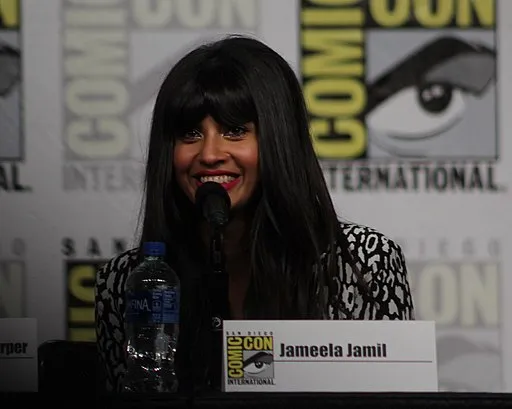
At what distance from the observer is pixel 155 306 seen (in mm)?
1589

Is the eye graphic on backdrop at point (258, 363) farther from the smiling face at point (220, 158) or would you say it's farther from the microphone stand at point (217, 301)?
the smiling face at point (220, 158)

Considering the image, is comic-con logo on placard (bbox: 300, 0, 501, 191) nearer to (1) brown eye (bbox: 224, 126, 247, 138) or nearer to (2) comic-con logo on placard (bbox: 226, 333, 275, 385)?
(1) brown eye (bbox: 224, 126, 247, 138)

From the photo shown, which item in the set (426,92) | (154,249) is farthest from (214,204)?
(426,92)

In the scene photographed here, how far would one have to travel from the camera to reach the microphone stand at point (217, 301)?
1.46 m

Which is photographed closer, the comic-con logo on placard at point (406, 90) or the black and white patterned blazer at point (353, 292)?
the black and white patterned blazer at point (353, 292)

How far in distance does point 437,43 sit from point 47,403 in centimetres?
164

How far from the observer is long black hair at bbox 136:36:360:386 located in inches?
73.7

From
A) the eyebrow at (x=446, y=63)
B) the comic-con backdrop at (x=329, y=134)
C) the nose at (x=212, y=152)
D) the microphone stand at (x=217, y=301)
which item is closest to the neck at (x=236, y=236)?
the nose at (x=212, y=152)

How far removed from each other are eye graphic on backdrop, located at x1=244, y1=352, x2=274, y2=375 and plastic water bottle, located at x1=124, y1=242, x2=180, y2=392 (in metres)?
0.23

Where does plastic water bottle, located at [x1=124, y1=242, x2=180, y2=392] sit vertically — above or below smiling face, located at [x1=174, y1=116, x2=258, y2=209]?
below

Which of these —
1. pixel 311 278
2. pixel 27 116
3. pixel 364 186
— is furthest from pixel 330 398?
pixel 27 116

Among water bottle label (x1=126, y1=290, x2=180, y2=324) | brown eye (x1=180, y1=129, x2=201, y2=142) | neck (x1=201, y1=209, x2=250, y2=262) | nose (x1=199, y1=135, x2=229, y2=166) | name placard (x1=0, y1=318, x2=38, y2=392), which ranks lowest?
name placard (x1=0, y1=318, x2=38, y2=392)

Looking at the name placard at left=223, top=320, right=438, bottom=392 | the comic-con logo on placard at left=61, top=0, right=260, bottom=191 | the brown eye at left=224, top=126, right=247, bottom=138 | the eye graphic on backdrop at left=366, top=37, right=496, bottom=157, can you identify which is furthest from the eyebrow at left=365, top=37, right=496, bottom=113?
the name placard at left=223, top=320, right=438, bottom=392

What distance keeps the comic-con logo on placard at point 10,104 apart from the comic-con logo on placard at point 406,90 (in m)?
0.69
